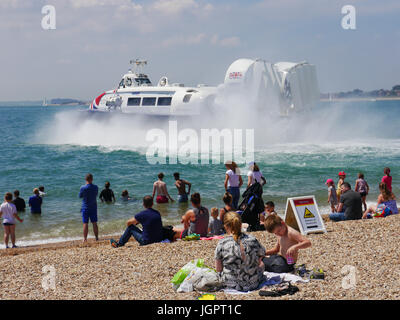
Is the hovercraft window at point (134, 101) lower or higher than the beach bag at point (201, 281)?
higher

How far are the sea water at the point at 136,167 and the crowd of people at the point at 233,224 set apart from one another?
1.25 m

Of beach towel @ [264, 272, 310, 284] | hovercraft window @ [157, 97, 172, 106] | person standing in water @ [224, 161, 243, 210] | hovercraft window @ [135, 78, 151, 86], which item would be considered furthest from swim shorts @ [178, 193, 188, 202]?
hovercraft window @ [135, 78, 151, 86]

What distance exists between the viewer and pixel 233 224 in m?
4.72

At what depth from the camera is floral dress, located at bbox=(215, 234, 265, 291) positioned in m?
4.79

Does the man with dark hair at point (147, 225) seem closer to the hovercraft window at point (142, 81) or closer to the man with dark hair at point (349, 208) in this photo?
the man with dark hair at point (349, 208)

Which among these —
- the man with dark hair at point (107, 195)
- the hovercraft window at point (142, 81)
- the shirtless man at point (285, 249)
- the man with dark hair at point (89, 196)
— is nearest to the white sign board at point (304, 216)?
the shirtless man at point (285, 249)

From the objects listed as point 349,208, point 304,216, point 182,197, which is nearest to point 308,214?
point 304,216

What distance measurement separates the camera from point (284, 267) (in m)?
5.26

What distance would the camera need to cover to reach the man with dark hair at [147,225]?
7195 mm

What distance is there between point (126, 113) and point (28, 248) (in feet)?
61.6

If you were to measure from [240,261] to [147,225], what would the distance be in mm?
2779
